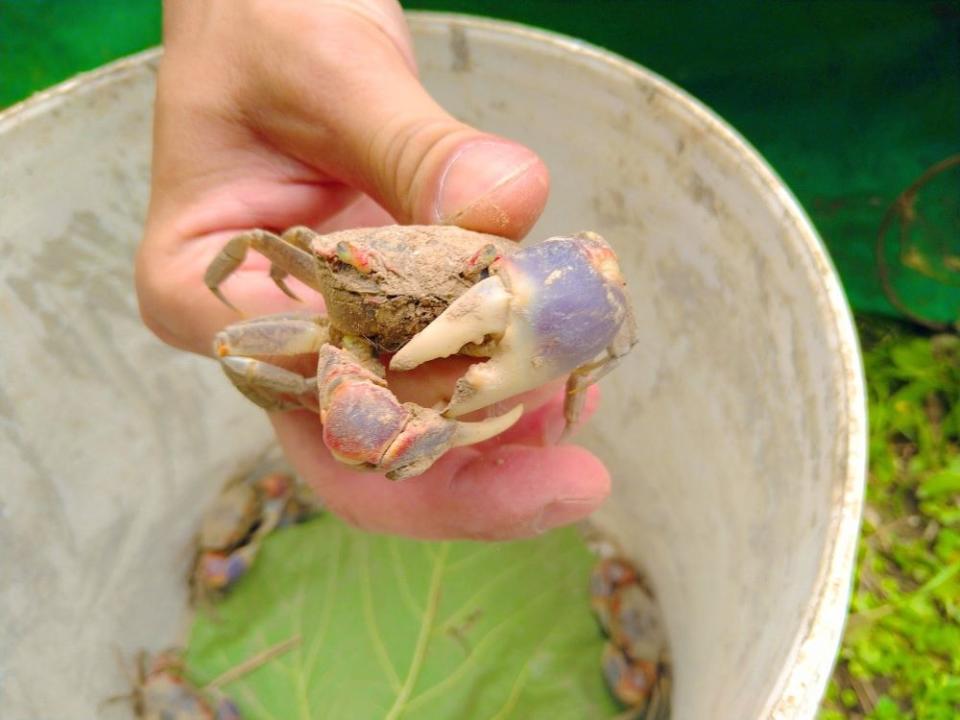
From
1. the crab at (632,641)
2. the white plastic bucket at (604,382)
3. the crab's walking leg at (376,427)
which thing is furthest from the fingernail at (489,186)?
the crab at (632,641)

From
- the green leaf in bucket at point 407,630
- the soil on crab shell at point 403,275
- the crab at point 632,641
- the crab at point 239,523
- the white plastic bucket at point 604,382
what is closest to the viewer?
the soil on crab shell at point 403,275

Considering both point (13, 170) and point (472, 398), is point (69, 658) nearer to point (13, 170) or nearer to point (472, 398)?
point (13, 170)

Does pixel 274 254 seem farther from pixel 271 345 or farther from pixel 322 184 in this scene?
pixel 322 184

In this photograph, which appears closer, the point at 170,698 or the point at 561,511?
the point at 561,511

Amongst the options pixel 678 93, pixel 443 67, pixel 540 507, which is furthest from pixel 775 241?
pixel 443 67

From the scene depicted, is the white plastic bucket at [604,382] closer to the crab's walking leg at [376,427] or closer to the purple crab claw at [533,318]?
the purple crab claw at [533,318]

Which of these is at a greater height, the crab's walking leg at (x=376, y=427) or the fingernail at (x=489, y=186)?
the fingernail at (x=489, y=186)

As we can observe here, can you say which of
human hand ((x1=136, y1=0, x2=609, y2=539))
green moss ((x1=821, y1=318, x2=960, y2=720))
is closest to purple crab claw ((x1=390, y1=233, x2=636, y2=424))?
human hand ((x1=136, y1=0, x2=609, y2=539))

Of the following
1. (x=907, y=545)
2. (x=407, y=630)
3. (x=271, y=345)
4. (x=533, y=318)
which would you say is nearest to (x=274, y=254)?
(x=271, y=345)
